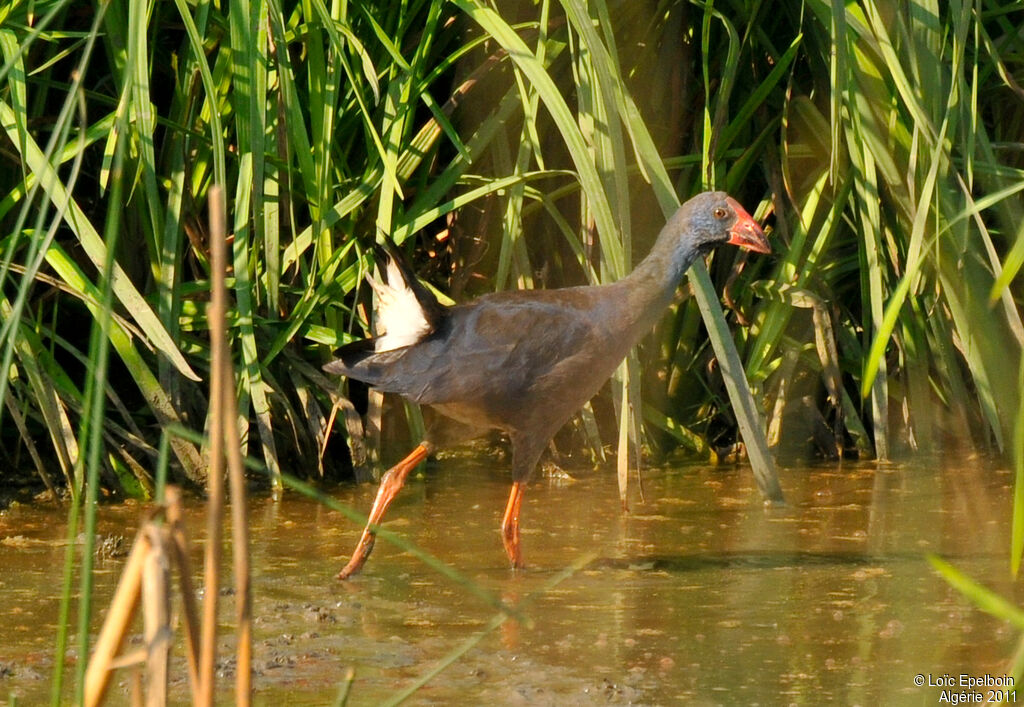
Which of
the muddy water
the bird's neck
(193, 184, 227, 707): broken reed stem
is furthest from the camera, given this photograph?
the bird's neck

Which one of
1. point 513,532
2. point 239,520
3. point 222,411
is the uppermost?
point 222,411

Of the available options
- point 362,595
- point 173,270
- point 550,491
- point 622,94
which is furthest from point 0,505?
point 622,94

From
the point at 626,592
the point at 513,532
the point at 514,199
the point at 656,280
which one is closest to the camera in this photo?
the point at 626,592

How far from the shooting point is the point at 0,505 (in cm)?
425

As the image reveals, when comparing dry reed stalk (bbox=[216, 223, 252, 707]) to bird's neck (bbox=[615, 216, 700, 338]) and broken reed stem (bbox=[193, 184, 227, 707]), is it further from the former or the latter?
bird's neck (bbox=[615, 216, 700, 338])

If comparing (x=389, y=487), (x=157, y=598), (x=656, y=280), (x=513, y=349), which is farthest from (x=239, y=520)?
(x=656, y=280)

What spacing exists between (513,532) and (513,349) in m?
0.51

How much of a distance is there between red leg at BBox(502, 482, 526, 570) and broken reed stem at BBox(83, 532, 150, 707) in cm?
238

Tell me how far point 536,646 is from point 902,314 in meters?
1.92

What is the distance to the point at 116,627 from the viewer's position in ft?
4.83

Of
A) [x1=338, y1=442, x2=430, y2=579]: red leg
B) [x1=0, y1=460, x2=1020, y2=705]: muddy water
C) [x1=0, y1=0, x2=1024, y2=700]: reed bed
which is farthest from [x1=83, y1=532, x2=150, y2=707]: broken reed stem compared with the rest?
[x1=338, y1=442, x2=430, y2=579]: red leg

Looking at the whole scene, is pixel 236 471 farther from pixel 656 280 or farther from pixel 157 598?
pixel 656 280

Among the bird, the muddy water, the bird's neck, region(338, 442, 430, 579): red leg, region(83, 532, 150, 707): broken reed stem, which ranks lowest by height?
the muddy water

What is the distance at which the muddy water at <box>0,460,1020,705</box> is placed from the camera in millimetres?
2939
